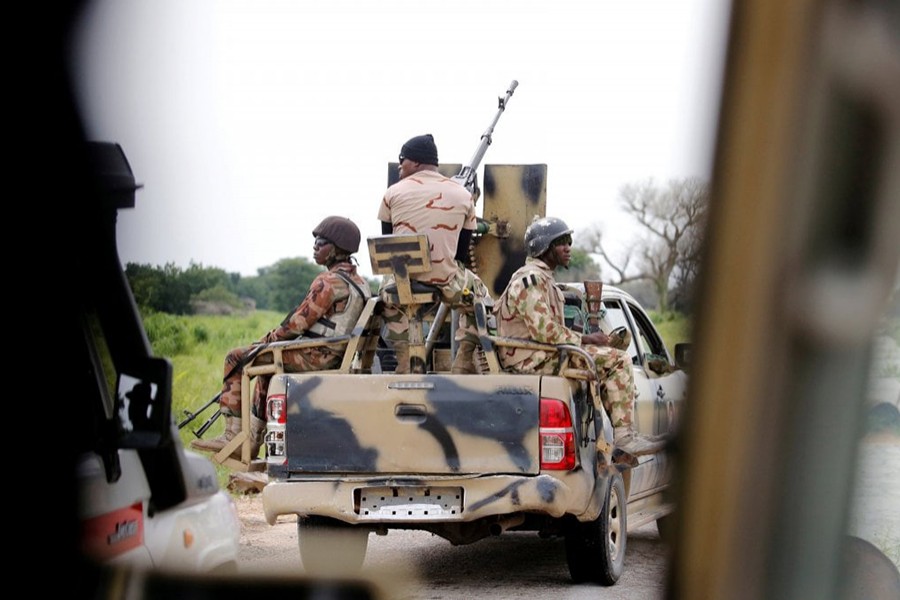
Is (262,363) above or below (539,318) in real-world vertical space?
below

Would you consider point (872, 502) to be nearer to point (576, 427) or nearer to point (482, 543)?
point (576, 427)

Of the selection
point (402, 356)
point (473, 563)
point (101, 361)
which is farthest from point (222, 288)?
point (101, 361)

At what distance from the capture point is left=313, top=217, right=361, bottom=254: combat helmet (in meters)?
8.33

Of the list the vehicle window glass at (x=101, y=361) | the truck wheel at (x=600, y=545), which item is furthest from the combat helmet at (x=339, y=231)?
the vehicle window glass at (x=101, y=361)

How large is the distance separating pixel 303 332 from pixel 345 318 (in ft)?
0.94

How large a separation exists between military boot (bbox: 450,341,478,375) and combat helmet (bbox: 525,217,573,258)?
2.30ft

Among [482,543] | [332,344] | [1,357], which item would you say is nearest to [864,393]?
[1,357]

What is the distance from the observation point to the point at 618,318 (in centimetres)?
877

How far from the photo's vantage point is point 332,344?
24.9 ft

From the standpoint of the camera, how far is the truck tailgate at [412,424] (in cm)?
679

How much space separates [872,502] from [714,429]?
0.18 m

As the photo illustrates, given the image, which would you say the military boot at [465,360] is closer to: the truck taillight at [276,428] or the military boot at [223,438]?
the truck taillight at [276,428]

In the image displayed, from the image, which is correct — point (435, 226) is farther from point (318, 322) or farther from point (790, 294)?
point (790, 294)

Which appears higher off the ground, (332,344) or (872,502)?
(872,502)
